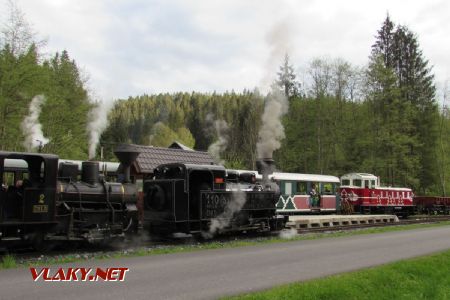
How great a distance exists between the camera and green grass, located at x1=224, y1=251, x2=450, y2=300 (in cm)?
772

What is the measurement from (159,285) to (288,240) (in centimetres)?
862

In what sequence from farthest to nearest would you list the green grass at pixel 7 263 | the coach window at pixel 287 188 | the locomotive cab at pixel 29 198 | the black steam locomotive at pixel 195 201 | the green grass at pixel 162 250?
1. the coach window at pixel 287 188
2. the black steam locomotive at pixel 195 201
3. the locomotive cab at pixel 29 198
4. the green grass at pixel 162 250
5. the green grass at pixel 7 263

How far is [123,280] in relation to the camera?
28.5 ft

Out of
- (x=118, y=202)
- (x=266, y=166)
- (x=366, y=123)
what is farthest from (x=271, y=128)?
(x=366, y=123)

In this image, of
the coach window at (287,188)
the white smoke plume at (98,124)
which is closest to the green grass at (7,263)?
the white smoke plume at (98,124)

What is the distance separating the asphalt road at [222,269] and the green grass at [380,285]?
671 mm

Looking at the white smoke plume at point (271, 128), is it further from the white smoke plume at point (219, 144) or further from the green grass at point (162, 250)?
the white smoke plume at point (219, 144)

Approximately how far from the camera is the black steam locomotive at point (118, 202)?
11.5 meters

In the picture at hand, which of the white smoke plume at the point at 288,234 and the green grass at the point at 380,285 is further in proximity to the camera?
the white smoke plume at the point at 288,234

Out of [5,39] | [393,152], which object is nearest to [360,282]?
[5,39]

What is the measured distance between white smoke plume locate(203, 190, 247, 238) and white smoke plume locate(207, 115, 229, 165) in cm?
1488

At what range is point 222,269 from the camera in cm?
1009

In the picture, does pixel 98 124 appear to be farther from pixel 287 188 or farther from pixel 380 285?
pixel 380 285

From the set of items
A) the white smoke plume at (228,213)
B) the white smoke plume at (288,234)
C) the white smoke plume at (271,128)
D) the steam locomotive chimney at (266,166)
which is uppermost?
the white smoke plume at (271,128)
